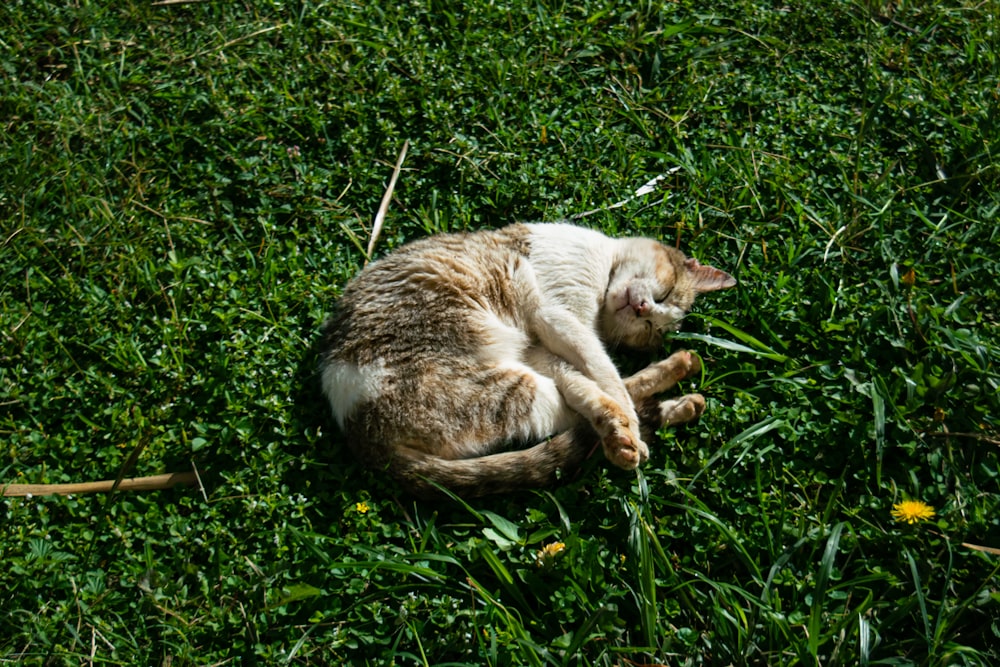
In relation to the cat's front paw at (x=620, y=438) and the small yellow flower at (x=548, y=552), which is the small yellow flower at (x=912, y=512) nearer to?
the cat's front paw at (x=620, y=438)

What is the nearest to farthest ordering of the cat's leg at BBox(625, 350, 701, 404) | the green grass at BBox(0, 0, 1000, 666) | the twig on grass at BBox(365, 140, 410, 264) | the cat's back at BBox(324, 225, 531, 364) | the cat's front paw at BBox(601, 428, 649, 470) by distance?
1. the green grass at BBox(0, 0, 1000, 666)
2. the cat's front paw at BBox(601, 428, 649, 470)
3. the cat's back at BBox(324, 225, 531, 364)
4. the cat's leg at BBox(625, 350, 701, 404)
5. the twig on grass at BBox(365, 140, 410, 264)

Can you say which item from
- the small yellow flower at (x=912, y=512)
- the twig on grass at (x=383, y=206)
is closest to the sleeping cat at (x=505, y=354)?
the twig on grass at (x=383, y=206)

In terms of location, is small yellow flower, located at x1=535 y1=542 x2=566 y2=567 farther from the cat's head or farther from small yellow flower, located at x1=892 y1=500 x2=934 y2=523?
small yellow flower, located at x1=892 y1=500 x2=934 y2=523

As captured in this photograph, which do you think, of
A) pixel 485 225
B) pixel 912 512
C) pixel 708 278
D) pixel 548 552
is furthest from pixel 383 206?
pixel 912 512

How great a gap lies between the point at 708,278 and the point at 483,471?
1477 mm

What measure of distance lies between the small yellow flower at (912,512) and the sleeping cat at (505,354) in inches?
33.4

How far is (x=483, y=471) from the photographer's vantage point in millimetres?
3035

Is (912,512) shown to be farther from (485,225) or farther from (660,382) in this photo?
(485,225)

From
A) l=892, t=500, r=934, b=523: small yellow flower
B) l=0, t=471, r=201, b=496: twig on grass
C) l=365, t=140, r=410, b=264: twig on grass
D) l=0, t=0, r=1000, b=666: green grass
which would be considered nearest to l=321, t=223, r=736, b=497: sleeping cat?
l=0, t=0, r=1000, b=666: green grass

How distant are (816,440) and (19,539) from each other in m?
3.17

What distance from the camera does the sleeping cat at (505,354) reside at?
3102 millimetres

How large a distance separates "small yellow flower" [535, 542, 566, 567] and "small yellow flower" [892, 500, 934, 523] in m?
1.28

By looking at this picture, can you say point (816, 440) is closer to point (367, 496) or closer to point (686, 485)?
point (686, 485)

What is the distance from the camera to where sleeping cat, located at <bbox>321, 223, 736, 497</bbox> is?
10.2 ft
